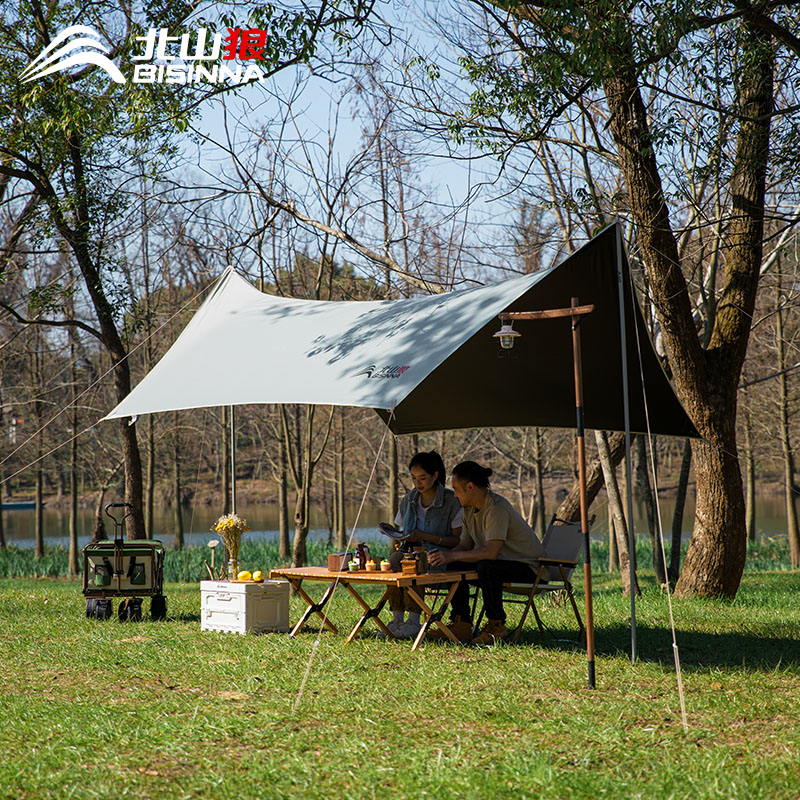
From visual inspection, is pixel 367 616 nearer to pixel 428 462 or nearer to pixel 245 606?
pixel 245 606

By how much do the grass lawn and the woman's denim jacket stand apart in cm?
73

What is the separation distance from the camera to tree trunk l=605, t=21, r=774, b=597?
666 centimetres

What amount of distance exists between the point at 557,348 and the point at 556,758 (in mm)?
2956

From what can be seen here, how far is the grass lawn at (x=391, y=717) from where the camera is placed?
290cm

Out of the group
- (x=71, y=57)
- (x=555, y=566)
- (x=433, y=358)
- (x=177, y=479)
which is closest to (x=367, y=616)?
(x=555, y=566)

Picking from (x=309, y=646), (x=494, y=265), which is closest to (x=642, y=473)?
(x=494, y=265)

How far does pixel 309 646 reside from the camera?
5.11 meters

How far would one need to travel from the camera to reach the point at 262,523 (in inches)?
920

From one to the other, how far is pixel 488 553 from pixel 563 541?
1.97 feet

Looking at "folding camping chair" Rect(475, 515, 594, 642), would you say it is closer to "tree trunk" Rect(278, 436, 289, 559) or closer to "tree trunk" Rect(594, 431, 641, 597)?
"tree trunk" Rect(594, 431, 641, 597)

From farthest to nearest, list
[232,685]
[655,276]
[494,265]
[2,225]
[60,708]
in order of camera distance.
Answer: [2,225], [494,265], [655,276], [232,685], [60,708]

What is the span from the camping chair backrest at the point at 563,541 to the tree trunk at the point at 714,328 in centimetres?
204

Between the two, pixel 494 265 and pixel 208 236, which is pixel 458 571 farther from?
pixel 208 236

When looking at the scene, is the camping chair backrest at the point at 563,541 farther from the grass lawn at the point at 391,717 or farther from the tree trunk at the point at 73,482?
the tree trunk at the point at 73,482
